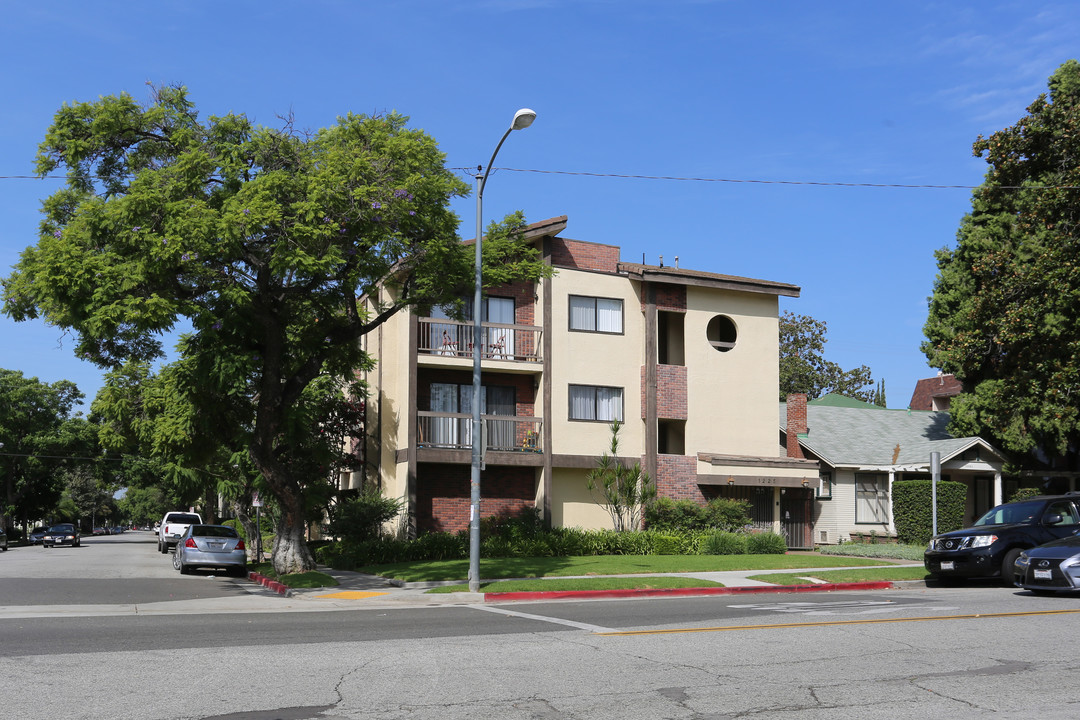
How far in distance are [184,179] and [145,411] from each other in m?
17.8

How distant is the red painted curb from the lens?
1853cm

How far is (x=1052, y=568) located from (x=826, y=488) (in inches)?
775

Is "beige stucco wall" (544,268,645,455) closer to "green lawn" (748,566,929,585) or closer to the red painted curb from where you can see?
"green lawn" (748,566,929,585)

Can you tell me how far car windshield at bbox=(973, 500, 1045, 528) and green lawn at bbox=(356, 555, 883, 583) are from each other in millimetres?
5860

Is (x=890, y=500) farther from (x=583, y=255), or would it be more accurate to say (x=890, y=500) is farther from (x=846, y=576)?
(x=846, y=576)

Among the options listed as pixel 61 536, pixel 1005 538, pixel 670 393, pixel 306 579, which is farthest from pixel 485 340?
pixel 61 536

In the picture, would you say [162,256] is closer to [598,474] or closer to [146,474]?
[598,474]

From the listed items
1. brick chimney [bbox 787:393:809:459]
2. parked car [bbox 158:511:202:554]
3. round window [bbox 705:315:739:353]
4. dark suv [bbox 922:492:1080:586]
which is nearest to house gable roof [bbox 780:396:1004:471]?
brick chimney [bbox 787:393:809:459]

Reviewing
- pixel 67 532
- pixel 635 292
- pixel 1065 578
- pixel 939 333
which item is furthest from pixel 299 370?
pixel 67 532

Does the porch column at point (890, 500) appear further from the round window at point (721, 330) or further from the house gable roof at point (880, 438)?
the round window at point (721, 330)

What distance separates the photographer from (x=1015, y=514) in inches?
730

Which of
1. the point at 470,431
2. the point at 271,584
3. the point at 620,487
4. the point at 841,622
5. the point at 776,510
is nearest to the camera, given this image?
the point at 841,622

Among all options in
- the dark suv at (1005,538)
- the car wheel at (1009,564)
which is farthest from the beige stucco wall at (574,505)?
the car wheel at (1009,564)

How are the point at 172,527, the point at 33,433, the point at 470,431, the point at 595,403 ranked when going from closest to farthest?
the point at 470,431, the point at 595,403, the point at 172,527, the point at 33,433
